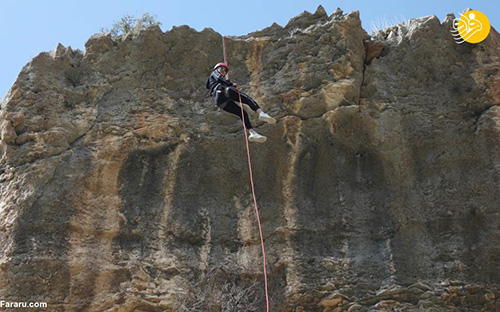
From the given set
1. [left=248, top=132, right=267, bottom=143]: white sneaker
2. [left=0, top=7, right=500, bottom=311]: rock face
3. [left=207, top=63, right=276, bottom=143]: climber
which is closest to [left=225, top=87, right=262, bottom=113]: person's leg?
[left=207, top=63, right=276, bottom=143]: climber

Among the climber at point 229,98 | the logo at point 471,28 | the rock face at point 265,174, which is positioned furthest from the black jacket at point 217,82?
the logo at point 471,28

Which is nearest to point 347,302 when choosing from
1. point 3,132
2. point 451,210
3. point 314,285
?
point 314,285

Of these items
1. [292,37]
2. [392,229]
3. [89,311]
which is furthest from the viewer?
[292,37]

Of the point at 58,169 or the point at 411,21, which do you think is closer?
the point at 58,169

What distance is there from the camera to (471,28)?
423 inches

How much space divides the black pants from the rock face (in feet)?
3.04

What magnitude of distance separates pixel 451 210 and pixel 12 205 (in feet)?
20.2

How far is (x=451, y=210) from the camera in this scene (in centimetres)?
934

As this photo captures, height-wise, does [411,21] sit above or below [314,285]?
above

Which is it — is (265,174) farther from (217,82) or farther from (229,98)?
(217,82)

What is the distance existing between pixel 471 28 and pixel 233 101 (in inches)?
161

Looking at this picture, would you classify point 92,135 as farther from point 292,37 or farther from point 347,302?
point 347,302

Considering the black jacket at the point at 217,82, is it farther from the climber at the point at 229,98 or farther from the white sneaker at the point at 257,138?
the white sneaker at the point at 257,138

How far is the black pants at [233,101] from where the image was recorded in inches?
377
